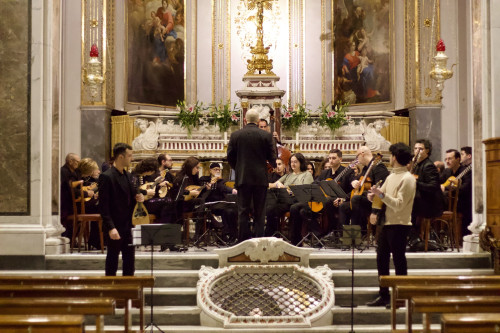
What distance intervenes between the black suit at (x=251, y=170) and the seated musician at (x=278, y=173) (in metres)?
1.84

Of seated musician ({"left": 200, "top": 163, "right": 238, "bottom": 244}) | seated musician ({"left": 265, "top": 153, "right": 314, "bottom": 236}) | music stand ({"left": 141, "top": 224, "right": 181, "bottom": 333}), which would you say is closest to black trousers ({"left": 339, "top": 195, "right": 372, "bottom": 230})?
seated musician ({"left": 265, "top": 153, "right": 314, "bottom": 236})

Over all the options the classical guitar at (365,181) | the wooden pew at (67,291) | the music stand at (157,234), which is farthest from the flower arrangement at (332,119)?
the wooden pew at (67,291)

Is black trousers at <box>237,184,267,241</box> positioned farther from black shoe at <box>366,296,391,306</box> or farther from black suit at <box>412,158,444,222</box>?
black suit at <box>412,158,444,222</box>

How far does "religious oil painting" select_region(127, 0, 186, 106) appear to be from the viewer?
16609 mm

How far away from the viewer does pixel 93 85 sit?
1356cm

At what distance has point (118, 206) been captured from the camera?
7.58 metres

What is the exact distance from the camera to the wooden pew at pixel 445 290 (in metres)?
5.68

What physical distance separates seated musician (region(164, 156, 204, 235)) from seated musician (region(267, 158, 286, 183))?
1.10 metres

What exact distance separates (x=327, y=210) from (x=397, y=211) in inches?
114

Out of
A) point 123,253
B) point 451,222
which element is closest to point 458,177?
point 451,222

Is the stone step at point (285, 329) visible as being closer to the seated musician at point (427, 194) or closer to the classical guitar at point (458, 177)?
the seated musician at point (427, 194)

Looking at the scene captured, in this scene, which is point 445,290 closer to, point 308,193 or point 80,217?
point 308,193

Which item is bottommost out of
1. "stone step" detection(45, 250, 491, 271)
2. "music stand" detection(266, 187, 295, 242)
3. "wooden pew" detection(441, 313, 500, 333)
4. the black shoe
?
the black shoe

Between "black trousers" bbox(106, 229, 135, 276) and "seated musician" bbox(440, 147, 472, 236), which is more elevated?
"seated musician" bbox(440, 147, 472, 236)
